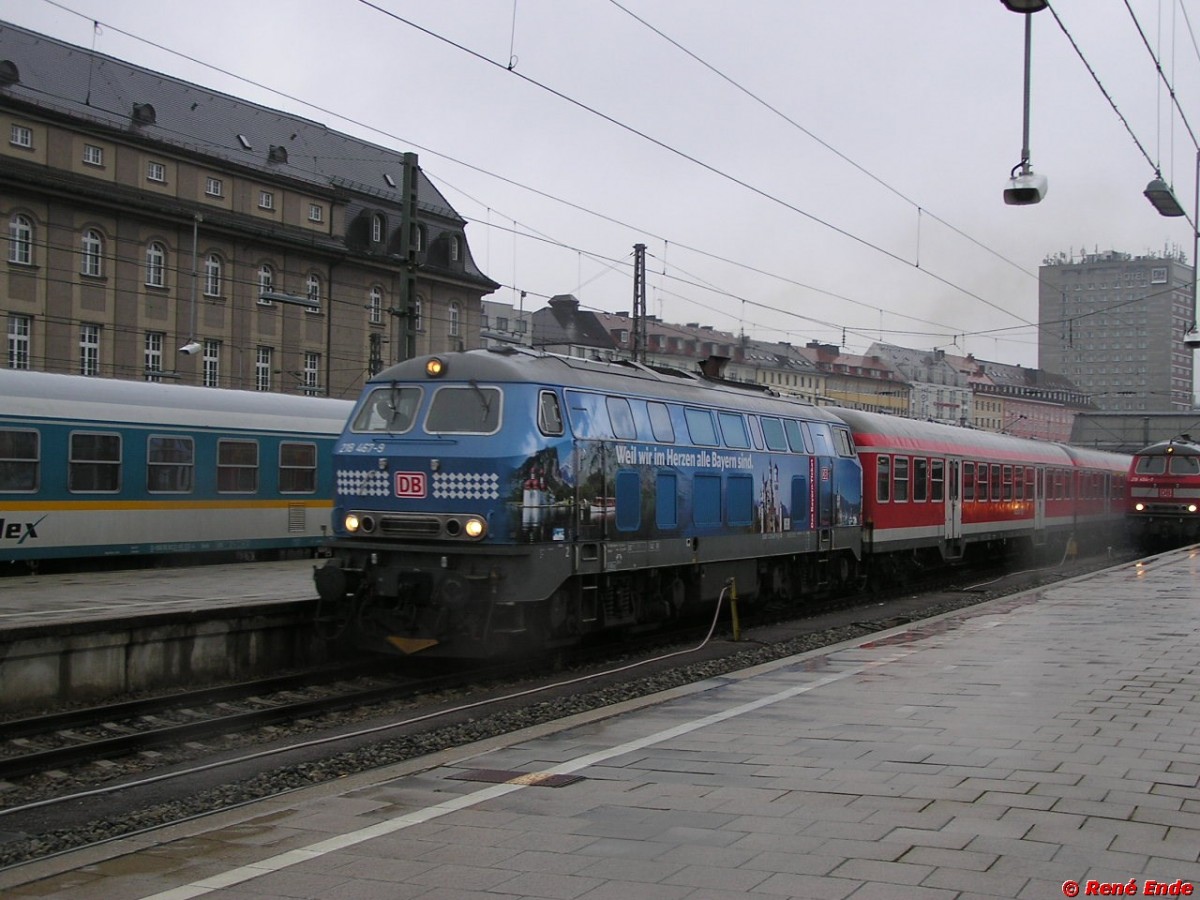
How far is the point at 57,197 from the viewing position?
1960 inches

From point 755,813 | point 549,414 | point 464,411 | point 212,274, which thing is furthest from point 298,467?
point 212,274

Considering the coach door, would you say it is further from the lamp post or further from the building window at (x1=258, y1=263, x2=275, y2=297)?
the building window at (x1=258, y1=263, x2=275, y2=297)

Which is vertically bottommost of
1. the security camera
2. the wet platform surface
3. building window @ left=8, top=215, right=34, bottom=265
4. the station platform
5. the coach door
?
the station platform

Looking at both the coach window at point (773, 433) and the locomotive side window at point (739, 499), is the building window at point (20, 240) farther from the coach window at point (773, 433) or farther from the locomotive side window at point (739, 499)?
the locomotive side window at point (739, 499)

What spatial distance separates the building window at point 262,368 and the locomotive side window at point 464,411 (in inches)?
1810

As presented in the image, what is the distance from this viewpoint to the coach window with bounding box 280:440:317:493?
81.0 feet

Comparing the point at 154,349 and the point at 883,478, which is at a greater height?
the point at 154,349

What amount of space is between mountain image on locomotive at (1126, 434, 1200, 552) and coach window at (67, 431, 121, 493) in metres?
33.7

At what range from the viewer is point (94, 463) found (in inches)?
818

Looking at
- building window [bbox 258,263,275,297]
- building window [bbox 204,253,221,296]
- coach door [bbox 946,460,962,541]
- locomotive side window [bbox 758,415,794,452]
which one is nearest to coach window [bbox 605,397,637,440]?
locomotive side window [bbox 758,415,794,452]

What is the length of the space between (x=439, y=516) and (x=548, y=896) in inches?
326

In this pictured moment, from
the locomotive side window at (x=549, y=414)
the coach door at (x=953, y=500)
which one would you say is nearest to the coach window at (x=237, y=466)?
the locomotive side window at (x=549, y=414)

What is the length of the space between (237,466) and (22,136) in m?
32.3

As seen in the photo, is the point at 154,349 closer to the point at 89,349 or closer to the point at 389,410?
the point at 89,349
